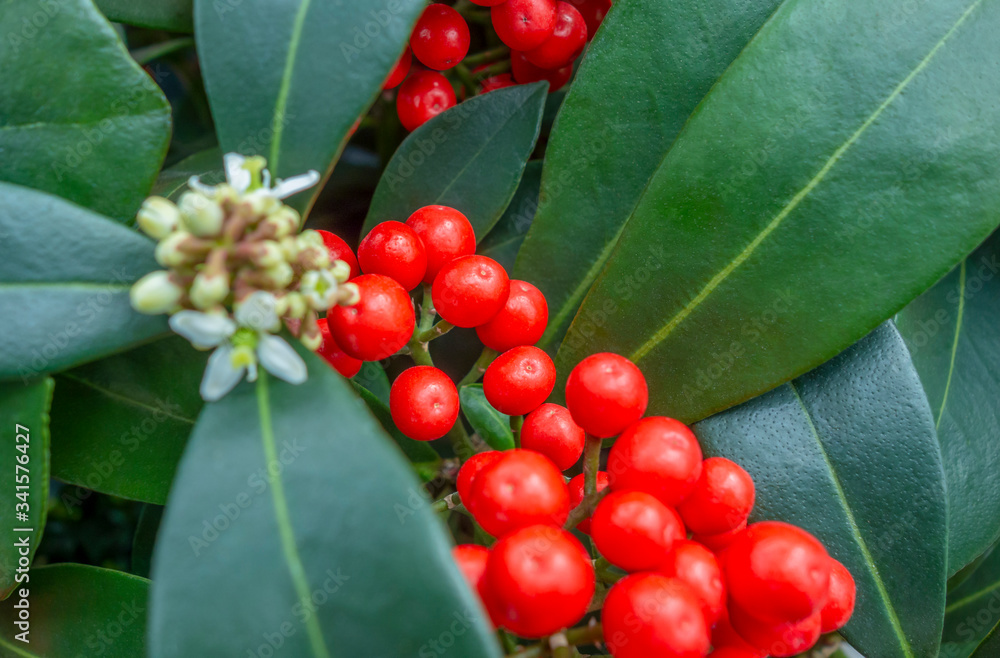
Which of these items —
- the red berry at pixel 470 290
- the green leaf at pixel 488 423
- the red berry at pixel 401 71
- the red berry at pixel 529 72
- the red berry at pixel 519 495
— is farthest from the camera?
the red berry at pixel 529 72

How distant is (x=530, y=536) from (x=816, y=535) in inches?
25.2

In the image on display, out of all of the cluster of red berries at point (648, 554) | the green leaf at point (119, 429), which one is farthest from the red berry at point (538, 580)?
the green leaf at point (119, 429)

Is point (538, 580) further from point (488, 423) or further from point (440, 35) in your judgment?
point (440, 35)

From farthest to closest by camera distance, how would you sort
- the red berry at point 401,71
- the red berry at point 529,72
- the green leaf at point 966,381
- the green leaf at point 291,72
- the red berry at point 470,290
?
the red berry at point 529,72 < the red berry at point 401,71 < the green leaf at point 966,381 < the red berry at point 470,290 < the green leaf at point 291,72

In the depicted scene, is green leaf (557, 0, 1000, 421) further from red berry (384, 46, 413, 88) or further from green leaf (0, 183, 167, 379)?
green leaf (0, 183, 167, 379)

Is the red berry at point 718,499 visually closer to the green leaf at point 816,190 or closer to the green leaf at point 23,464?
the green leaf at point 816,190

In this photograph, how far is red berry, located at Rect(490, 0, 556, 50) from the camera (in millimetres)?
1427

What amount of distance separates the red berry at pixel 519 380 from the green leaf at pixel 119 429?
53cm

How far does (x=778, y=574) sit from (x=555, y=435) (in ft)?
1.30

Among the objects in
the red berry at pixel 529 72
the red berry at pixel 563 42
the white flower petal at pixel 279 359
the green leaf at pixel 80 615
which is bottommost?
the green leaf at pixel 80 615

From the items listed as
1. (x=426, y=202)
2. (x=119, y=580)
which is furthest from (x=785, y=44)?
(x=119, y=580)

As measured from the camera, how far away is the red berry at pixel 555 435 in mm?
1154

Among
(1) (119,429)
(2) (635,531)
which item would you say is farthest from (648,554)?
(1) (119,429)

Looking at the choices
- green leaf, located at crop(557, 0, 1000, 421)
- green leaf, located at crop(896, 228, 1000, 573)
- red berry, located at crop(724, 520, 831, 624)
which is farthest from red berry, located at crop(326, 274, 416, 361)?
green leaf, located at crop(896, 228, 1000, 573)
